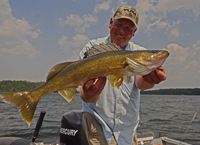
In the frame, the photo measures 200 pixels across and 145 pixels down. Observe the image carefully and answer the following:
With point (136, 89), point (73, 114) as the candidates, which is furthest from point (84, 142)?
point (136, 89)

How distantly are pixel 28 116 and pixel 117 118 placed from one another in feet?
5.27

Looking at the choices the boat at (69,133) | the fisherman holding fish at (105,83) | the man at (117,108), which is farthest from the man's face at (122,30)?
the boat at (69,133)

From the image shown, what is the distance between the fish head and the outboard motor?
6.71 ft

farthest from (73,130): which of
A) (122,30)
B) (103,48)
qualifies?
(122,30)

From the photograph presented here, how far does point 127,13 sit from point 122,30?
0.35 m

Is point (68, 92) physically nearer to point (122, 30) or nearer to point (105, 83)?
point (105, 83)

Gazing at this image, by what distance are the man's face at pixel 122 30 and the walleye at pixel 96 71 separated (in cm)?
93

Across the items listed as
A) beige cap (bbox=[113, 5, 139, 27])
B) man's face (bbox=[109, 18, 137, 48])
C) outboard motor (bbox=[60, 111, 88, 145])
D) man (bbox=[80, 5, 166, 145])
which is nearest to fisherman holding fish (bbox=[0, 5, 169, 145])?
man (bbox=[80, 5, 166, 145])

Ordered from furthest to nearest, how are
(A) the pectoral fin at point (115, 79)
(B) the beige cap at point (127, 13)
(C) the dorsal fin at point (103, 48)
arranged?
(B) the beige cap at point (127, 13) → (C) the dorsal fin at point (103, 48) → (A) the pectoral fin at point (115, 79)

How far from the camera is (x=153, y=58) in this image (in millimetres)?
2770

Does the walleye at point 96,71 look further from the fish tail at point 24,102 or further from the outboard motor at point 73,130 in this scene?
the outboard motor at point 73,130

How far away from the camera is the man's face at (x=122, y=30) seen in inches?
147

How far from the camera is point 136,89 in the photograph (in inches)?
147

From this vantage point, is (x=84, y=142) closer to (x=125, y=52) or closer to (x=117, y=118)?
(x=117, y=118)
